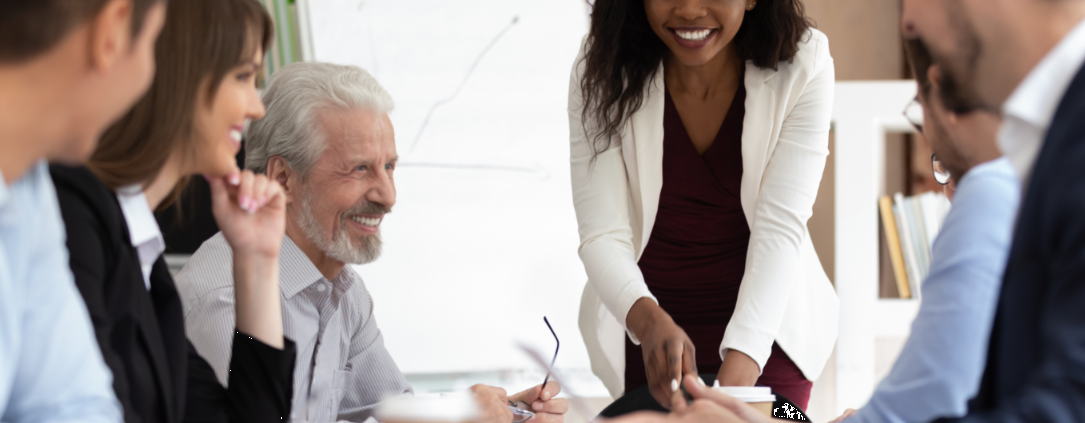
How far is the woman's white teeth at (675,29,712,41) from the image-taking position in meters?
1.62

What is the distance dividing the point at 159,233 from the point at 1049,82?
1.01 meters

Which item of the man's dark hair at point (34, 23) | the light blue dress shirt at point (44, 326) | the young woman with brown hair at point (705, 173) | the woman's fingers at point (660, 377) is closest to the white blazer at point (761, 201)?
the young woman with brown hair at point (705, 173)

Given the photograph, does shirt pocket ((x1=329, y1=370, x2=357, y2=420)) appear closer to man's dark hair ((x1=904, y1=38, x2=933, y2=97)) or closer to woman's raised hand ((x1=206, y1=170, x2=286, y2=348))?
woman's raised hand ((x1=206, y1=170, x2=286, y2=348))

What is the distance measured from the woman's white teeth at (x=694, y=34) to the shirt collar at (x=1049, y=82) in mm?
930

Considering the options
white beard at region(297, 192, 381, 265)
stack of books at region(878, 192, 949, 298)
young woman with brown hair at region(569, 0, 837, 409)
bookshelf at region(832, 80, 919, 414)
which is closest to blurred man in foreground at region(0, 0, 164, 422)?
white beard at region(297, 192, 381, 265)

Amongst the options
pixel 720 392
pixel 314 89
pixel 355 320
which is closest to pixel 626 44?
pixel 314 89

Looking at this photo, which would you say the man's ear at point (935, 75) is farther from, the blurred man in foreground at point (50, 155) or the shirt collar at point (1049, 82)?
the blurred man in foreground at point (50, 155)

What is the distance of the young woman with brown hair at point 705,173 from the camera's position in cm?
163

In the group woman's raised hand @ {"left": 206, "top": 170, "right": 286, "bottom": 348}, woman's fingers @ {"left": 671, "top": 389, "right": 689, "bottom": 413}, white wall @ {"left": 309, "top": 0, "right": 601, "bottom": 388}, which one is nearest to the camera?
woman's fingers @ {"left": 671, "top": 389, "right": 689, "bottom": 413}

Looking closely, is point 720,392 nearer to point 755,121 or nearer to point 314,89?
point 755,121

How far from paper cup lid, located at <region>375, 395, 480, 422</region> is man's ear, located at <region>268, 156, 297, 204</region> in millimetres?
909

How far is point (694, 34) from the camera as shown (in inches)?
64.0

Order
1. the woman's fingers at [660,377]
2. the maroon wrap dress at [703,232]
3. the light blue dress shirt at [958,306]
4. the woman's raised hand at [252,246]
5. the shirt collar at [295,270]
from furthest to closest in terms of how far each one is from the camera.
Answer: the maroon wrap dress at [703,232] < the shirt collar at [295,270] < the woman's fingers at [660,377] < the woman's raised hand at [252,246] < the light blue dress shirt at [958,306]

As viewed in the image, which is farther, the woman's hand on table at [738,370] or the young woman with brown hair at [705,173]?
the young woman with brown hair at [705,173]
